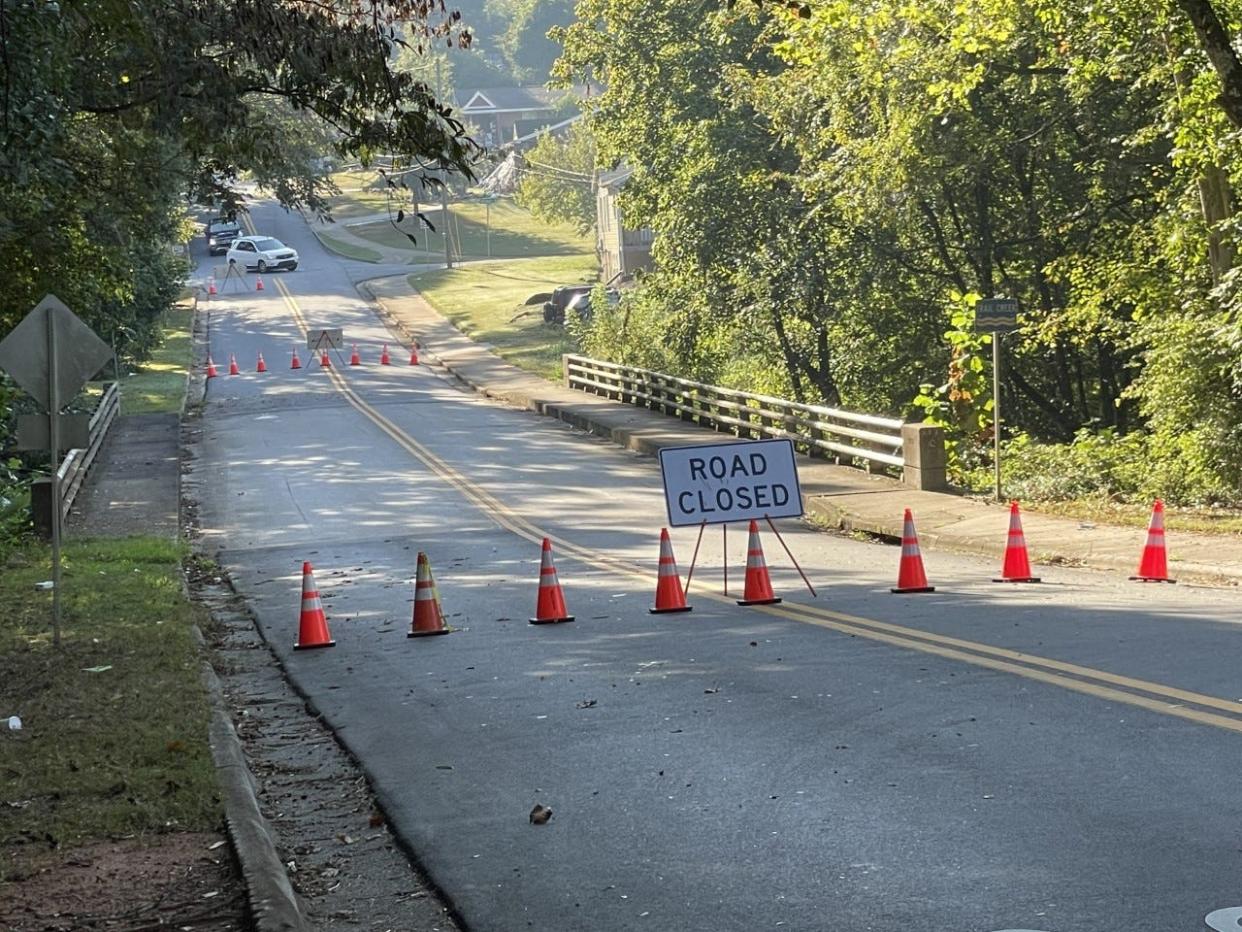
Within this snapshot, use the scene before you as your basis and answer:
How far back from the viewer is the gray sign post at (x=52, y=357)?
44.5 ft

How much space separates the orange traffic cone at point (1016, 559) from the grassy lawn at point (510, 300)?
114ft

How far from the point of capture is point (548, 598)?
1495 centimetres

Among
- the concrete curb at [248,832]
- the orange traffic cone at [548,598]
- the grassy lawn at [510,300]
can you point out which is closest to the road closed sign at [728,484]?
the orange traffic cone at [548,598]

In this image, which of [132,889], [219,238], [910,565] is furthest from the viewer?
[219,238]

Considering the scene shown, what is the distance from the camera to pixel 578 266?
93.2 meters

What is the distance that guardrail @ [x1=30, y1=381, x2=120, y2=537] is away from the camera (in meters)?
22.2

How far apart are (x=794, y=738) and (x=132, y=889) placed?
12.0 ft

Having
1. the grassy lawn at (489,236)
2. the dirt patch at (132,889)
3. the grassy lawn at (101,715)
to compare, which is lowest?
the grassy lawn at (101,715)

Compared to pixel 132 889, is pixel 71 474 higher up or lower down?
higher up

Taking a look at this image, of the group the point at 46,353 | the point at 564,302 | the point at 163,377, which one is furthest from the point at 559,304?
the point at 46,353

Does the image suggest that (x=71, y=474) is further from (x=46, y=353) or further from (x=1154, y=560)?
(x=1154, y=560)

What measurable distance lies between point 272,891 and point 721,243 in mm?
31892

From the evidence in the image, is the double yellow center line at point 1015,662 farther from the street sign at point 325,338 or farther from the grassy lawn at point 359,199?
the grassy lawn at point 359,199

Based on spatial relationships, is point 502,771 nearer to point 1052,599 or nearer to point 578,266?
point 1052,599
